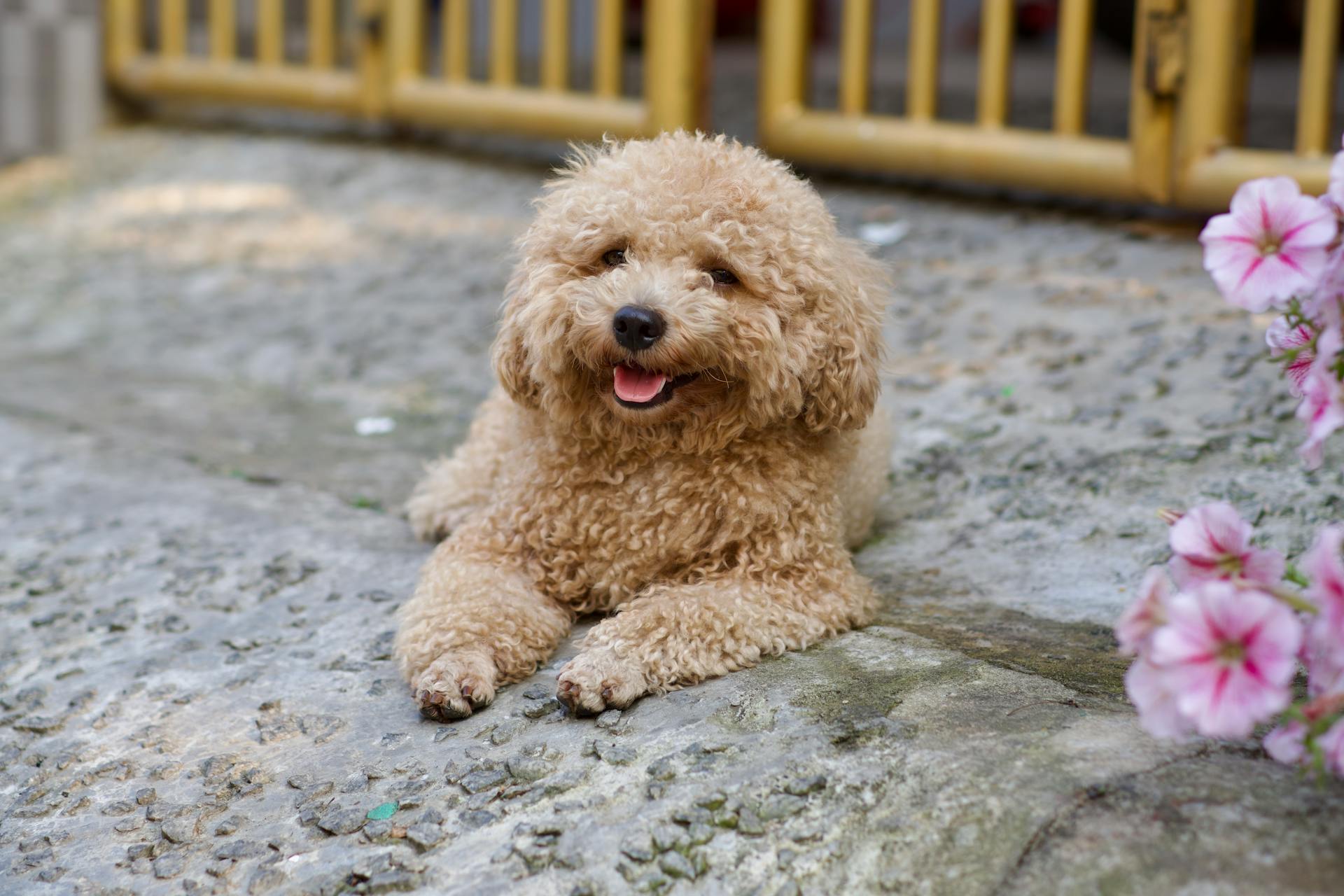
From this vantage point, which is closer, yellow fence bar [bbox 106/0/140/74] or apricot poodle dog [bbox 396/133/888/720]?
apricot poodle dog [bbox 396/133/888/720]

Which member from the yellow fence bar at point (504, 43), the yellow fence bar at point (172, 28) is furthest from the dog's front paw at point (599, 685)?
the yellow fence bar at point (172, 28)

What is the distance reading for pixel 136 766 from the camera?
104 inches

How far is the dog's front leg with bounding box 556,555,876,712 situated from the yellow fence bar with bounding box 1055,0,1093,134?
125 inches

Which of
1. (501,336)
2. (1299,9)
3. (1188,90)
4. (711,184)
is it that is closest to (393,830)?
(501,336)

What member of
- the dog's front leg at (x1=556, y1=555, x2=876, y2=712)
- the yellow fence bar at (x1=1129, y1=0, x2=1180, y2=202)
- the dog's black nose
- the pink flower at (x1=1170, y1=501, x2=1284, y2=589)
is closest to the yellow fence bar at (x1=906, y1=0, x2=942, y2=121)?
the yellow fence bar at (x1=1129, y1=0, x2=1180, y2=202)

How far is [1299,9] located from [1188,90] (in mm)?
6847

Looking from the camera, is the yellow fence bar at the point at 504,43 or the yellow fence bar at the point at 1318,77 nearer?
the yellow fence bar at the point at 1318,77

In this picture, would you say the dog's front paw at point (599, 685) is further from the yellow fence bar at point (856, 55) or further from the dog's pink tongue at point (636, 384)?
the yellow fence bar at point (856, 55)

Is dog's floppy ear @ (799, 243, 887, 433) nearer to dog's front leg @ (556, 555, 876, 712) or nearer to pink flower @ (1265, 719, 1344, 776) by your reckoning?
dog's front leg @ (556, 555, 876, 712)

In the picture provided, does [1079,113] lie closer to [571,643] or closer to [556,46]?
[556,46]

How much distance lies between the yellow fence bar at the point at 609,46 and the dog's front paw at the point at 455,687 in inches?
171

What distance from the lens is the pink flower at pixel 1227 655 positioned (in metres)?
1.74

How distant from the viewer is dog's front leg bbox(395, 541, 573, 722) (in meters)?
2.62

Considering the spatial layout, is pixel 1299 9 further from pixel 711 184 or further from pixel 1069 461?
pixel 711 184
